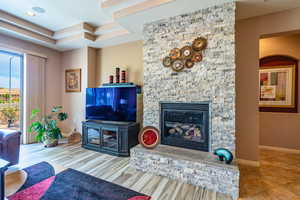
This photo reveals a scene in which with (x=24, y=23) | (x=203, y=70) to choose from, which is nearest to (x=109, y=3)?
(x=203, y=70)

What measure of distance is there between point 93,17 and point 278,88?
466cm

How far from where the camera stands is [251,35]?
104 inches

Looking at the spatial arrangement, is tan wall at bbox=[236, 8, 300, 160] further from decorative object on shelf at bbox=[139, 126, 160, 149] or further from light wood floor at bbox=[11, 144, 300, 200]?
decorative object on shelf at bbox=[139, 126, 160, 149]

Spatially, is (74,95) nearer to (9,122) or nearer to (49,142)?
(49,142)

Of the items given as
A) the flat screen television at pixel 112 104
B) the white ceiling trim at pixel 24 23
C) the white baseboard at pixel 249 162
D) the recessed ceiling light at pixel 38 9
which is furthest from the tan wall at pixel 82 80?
the white baseboard at pixel 249 162

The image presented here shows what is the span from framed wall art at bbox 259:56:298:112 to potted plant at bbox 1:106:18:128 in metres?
6.56

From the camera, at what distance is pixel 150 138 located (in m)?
2.54

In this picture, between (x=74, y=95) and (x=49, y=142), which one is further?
(x=74, y=95)

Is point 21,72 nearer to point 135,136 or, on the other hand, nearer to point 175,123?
point 135,136

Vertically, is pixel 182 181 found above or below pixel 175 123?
below

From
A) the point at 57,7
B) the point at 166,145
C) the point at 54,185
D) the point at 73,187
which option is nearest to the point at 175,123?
the point at 166,145

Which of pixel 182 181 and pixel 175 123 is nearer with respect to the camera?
pixel 182 181

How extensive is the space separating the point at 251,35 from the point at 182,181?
113 inches

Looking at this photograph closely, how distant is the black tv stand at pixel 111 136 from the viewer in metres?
3.02
